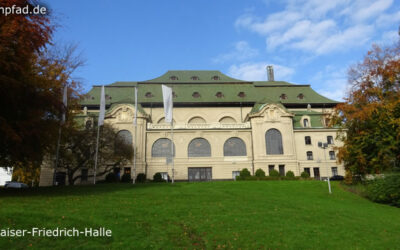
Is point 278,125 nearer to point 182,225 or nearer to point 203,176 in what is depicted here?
point 203,176

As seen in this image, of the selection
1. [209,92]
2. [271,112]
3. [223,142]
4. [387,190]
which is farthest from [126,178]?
[387,190]

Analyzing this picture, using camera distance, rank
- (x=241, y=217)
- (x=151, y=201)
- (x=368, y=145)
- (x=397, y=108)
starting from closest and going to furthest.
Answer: (x=241, y=217) → (x=151, y=201) → (x=397, y=108) → (x=368, y=145)

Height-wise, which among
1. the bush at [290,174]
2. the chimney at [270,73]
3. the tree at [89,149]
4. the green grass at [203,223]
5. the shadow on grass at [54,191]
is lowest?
the green grass at [203,223]

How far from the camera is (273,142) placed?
1713 inches

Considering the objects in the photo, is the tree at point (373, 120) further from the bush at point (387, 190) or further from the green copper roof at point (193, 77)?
the green copper roof at point (193, 77)

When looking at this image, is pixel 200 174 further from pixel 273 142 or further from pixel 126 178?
pixel 273 142

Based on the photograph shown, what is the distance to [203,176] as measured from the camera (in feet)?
140

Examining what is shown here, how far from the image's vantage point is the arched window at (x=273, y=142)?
141 ft

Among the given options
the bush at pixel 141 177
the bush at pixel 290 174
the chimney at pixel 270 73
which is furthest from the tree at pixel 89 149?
the chimney at pixel 270 73

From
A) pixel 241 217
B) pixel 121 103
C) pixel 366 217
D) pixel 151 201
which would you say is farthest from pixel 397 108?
pixel 121 103

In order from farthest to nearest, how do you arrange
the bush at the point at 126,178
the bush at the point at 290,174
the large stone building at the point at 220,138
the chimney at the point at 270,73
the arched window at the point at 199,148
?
the chimney at the point at 270,73
the arched window at the point at 199,148
the large stone building at the point at 220,138
the bush at the point at 126,178
the bush at the point at 290,174

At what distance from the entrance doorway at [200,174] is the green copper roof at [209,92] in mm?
13051

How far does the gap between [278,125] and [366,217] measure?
29.3 metres

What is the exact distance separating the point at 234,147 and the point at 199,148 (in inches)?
222
